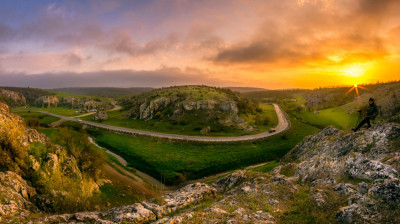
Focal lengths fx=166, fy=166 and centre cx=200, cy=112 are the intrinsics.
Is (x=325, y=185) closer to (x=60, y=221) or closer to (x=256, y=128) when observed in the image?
(x=60, y=221)

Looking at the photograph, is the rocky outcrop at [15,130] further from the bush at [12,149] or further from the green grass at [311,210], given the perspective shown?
the green grass at [311,210]

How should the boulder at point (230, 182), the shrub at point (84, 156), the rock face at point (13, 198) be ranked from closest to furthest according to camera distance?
the rock face at point (13, 198)
the boulder at point (230, 182)
the shrub at point (84, 156)

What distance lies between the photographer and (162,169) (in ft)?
146

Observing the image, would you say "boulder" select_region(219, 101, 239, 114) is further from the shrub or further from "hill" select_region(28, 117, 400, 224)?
"hill" select_region(28, 117, 400, 224)

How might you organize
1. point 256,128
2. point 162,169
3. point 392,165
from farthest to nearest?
point 256,128 < point 162,169 < point 392,165

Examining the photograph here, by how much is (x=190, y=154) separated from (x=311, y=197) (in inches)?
1768

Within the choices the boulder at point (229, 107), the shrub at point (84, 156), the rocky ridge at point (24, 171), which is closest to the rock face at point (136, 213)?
the rocky ridge at point (24, 171)

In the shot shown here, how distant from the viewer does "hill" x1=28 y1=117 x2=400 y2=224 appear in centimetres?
784

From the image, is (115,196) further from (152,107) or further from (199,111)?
(152,107)

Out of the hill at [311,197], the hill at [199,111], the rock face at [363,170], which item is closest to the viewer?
the rock face at [363,170]

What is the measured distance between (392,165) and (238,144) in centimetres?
5109

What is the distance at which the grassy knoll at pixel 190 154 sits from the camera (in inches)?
1736

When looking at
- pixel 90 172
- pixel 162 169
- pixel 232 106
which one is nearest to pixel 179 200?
pixel 90 172

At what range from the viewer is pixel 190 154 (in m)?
53.0
